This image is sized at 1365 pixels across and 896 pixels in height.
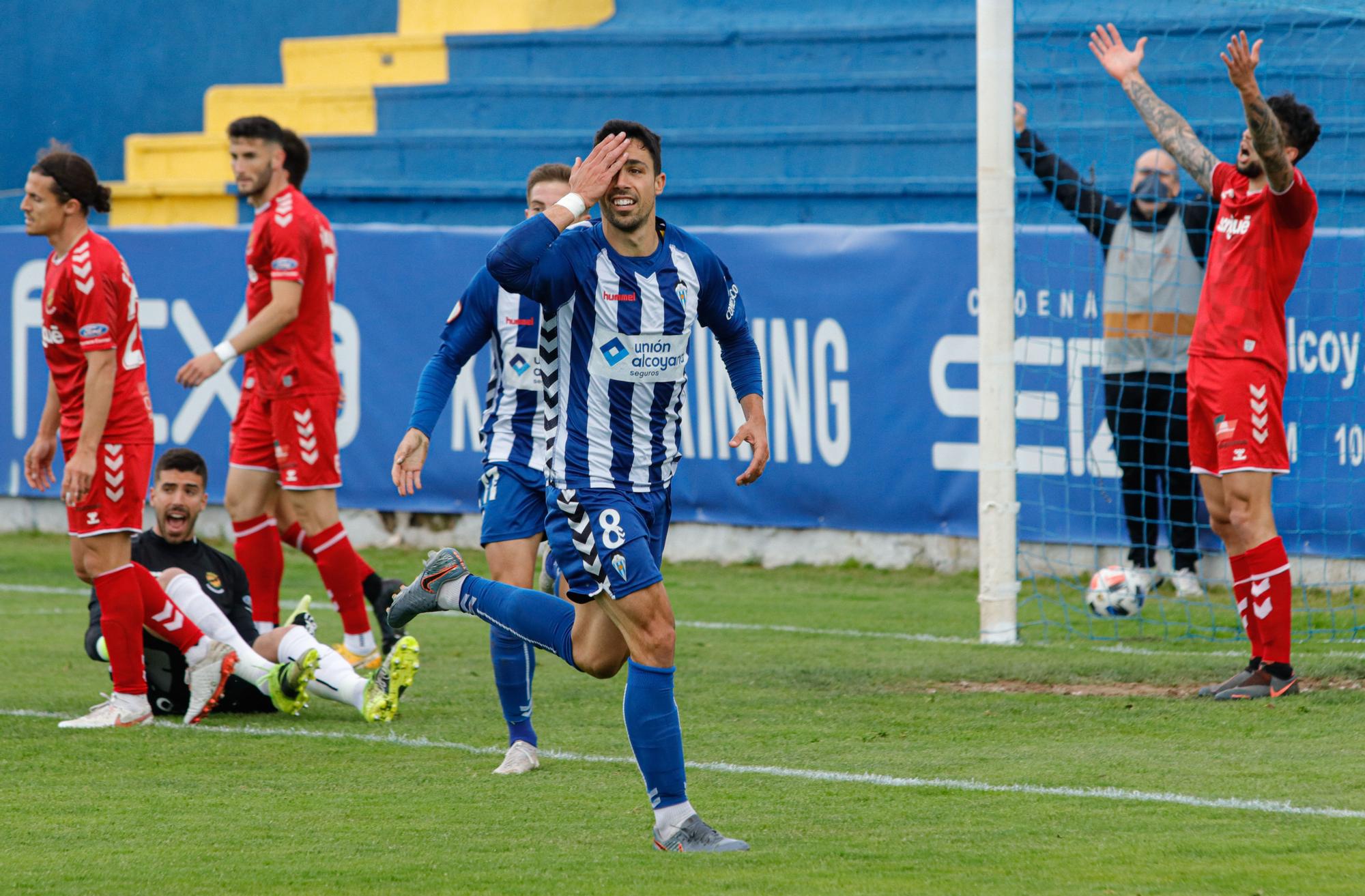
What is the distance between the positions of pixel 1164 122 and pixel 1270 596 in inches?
77.7

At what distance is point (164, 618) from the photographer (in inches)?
283

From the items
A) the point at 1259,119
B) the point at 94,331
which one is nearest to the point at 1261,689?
the point at 1259,119

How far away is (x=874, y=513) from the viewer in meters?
11.5

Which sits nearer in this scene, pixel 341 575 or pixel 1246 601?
pixel 1246 601

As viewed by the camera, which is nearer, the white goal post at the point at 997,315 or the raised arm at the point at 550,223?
the raised arm at the point at 550,223

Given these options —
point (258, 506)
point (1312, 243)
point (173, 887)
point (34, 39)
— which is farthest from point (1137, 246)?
point (34, 39)

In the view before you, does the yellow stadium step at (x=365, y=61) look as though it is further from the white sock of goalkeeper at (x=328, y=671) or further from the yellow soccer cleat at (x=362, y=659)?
the white sock of goalkeeper at (x=328, y=671)

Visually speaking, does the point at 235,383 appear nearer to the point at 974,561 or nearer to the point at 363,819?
the point at 974,561

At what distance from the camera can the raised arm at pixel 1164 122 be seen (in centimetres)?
778

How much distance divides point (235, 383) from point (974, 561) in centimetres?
525

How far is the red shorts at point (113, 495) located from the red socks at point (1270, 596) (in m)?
4.11

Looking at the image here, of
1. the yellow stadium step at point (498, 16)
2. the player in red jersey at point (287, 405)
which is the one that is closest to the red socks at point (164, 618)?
the player in red jersey at point (287, 405)

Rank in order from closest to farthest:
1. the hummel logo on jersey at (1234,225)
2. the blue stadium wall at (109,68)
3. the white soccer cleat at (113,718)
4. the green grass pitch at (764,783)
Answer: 1. the green grass pitch at (764,783)
2. the white soccer cleat at (113,718)
3. the hummel logo on jersey at (1234,225)
4. the blue stadium wall at (109,68)

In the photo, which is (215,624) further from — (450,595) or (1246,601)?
(1246,601)
